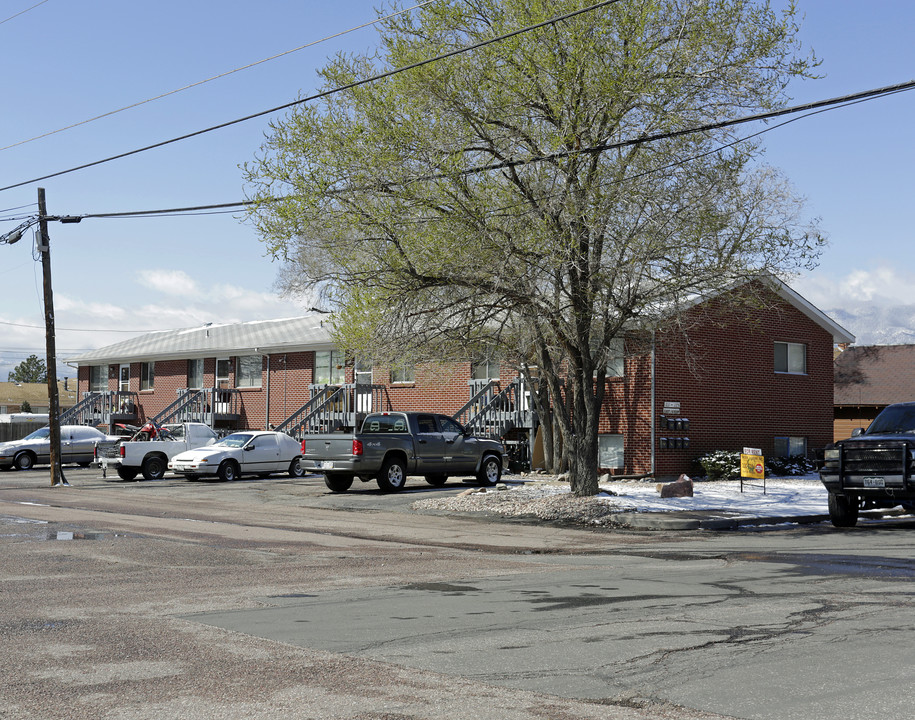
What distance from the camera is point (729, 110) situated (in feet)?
59.0

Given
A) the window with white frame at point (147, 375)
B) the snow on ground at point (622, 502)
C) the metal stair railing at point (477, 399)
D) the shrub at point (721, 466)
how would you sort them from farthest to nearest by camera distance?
the window with white frame at point (147, 375)
the metal stair railing at point (477, 399)
the shrub at point (721, 466)
the snow on ground at point (622, 502)

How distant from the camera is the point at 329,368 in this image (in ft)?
130

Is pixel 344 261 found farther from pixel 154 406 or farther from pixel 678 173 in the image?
pixel 154 406

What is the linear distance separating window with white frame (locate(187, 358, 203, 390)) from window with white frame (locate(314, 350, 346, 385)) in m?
8.14

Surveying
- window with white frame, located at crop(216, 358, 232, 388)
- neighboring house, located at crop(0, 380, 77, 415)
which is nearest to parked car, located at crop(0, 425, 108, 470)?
window with white frame, located at crop(216, 358, 232, 388)

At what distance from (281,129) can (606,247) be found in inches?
249

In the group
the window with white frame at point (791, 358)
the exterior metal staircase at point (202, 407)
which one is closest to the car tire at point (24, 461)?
the exterior metal staircase at point (202, 407)

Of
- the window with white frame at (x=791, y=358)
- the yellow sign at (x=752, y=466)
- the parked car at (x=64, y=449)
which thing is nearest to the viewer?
the yellow sign at (x=752, y=466)

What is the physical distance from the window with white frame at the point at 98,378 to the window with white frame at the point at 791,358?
33.8 m

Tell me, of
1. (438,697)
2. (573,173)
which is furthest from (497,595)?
(573,173)

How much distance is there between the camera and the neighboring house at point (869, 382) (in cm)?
4241

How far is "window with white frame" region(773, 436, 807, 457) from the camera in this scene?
31.8 metres

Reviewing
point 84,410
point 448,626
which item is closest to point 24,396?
point 84,410

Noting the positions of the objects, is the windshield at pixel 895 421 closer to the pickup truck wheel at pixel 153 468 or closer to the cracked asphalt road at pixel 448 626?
the cracked asphalt road at pixel 448 626
